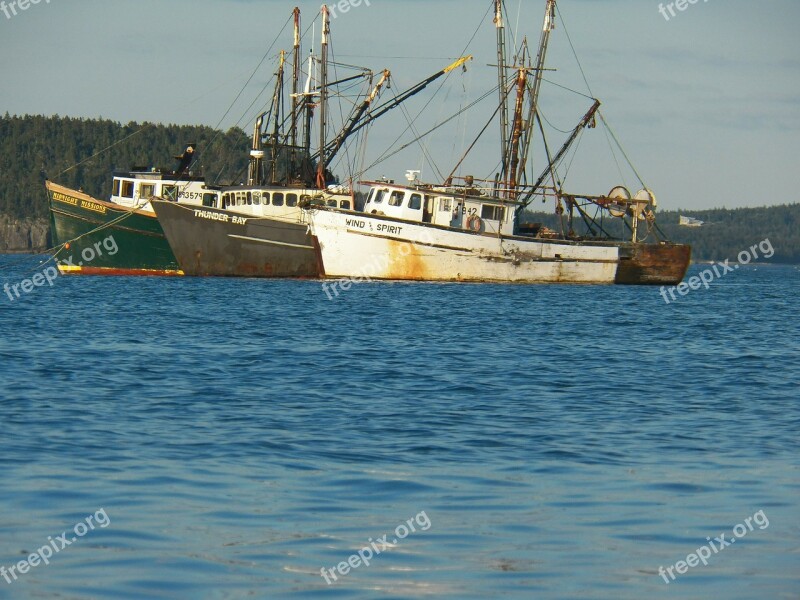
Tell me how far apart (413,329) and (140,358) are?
34.2 feet

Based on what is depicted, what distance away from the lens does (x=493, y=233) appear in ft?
186

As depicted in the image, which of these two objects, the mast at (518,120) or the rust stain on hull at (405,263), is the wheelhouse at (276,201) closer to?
the rust stain on hull at (405,263)

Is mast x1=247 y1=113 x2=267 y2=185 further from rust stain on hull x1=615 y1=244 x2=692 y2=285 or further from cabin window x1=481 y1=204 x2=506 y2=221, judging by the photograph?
rust stain on hull x1=615 y1=244 x2=692 y2=285

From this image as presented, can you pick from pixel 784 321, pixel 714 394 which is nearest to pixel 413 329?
pixel 714 394

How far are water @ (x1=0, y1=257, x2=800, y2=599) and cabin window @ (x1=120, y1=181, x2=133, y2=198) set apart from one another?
34941 millimetres

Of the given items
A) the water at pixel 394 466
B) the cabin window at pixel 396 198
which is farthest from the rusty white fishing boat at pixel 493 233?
the water at pixel 394 466

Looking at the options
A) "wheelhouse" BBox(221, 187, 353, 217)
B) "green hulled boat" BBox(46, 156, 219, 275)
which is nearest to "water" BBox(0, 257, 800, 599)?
"wheelhouse" BBox(221, 187, 353, 217)

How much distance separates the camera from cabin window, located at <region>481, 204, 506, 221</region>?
2240 inches

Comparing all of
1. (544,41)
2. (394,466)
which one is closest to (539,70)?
(544,41)

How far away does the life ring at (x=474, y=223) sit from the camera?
56.2m

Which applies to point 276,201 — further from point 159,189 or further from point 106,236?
point 106,236

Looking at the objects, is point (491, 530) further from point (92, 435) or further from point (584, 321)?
point (584, 321)

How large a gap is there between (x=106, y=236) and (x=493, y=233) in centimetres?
1904

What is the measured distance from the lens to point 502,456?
13.5 meters
